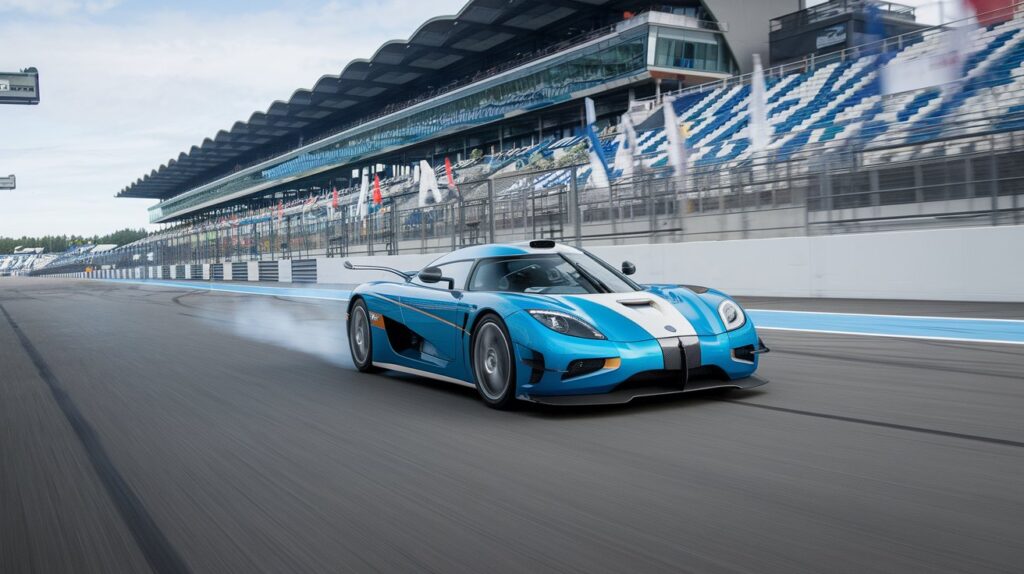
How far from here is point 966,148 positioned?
36.2 feet

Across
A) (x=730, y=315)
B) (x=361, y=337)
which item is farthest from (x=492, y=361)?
(x=361, y=337)

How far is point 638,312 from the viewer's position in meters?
4.98

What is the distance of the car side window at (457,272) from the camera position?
5.87 metres

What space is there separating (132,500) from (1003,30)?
99.6 feet

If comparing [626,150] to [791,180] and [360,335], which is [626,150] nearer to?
[791,180]

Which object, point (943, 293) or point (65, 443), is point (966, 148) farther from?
point (65, 443)

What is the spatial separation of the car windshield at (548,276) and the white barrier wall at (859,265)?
22.6 feet

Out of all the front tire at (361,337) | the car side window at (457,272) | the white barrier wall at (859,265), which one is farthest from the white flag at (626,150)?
the car side window at (457,272)

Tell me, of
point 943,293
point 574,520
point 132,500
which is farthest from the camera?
point 943,293

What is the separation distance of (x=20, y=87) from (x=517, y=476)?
48837 mm

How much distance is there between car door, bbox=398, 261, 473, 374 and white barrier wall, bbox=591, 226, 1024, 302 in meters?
7.52

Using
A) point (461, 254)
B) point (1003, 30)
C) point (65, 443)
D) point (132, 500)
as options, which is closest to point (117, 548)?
point (132, 500)

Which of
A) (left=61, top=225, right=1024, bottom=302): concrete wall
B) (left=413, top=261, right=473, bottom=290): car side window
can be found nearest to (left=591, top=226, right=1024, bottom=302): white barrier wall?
(left=61, top=225, right=1024, bottom=302): concrete wall

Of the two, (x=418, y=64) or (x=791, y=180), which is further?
(x=418, y=64)
